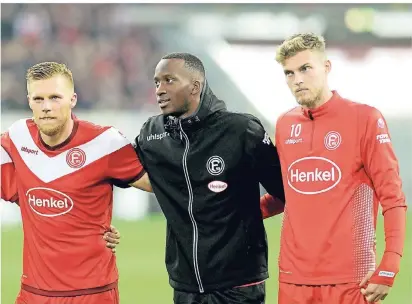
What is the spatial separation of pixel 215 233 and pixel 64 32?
15.4 m

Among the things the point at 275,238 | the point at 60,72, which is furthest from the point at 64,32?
the point at 60,72

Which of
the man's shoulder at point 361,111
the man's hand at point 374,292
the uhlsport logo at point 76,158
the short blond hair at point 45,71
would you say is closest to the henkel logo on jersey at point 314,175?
the man's shoulder at point 361,111

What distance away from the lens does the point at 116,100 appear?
19.5 m

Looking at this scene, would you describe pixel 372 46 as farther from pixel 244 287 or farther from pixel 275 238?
pixel 244 287

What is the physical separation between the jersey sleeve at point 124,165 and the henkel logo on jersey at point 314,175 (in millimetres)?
960

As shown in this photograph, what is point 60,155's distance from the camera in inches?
214

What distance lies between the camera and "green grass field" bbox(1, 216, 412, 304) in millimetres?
9766

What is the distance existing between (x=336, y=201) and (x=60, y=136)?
1.60 metres

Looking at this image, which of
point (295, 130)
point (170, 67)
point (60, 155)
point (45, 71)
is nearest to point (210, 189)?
point (295, 130)

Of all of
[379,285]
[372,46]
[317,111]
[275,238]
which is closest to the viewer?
[379,285]

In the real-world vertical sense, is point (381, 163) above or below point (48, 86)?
below

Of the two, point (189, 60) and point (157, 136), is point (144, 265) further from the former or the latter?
point (189, 60)

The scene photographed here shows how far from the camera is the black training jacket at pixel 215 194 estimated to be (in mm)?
5332

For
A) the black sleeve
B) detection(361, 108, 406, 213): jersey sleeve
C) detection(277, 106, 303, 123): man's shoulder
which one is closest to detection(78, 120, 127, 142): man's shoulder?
the black sleeve
